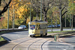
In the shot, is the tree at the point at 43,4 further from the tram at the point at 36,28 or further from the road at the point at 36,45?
the road at the point at 36,45

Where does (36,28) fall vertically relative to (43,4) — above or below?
below

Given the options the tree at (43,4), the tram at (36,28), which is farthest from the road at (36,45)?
the tree at (43,4)

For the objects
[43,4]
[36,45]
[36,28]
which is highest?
[43,4]

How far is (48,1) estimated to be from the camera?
50219mm

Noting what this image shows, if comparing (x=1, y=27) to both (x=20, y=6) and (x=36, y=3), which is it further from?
(x=36, y=3)

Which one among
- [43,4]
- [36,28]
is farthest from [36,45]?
[43,4]

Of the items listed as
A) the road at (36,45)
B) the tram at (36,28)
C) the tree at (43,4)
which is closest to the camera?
the road at (36,45)

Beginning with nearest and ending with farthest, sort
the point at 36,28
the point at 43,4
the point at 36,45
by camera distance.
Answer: the point at 36,45 → the point at 36,28 → the point at 43,4

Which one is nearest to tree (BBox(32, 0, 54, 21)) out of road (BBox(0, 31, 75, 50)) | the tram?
the tram

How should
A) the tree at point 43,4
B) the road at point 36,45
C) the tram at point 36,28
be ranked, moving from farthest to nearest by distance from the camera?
the tree at point 43,4
the tram at point 36,28
the road at point 36,45

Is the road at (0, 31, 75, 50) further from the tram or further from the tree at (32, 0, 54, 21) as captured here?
the tree at (32, 0, 54, 21)

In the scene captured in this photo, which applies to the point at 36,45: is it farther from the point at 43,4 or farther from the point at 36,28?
the point at 43,4

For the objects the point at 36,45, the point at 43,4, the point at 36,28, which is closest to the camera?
the point at 36,45

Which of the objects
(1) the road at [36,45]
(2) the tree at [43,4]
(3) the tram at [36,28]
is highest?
(2) the tree at [43,4]
